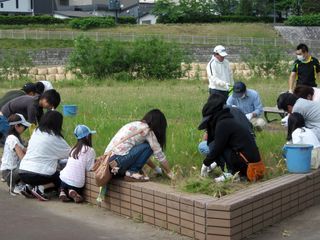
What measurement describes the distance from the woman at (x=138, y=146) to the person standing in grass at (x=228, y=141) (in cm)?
47

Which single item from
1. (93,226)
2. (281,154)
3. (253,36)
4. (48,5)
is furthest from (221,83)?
(48,5)

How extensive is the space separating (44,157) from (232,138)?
6.99ft

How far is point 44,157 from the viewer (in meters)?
6.50

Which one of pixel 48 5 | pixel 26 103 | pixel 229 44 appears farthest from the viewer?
pixel 48 5

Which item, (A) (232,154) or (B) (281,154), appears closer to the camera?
A: (A) (232,154)

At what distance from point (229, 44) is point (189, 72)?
90.8 feet

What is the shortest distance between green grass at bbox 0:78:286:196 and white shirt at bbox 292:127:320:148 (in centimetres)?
35

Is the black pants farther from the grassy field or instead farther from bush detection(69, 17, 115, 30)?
bush detection(69, 17, 115, 30)

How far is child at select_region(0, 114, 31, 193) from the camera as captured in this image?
6838 mm

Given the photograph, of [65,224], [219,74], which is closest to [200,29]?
[219,74]

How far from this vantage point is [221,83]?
9602 millimetres

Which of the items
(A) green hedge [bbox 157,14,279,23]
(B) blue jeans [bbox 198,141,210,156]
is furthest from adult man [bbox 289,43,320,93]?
(A) green hedge [bbox 157,14,279,23]

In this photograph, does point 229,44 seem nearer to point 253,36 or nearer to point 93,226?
point 253,36

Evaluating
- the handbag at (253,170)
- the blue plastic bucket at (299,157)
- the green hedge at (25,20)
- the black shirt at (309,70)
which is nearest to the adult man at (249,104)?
the black shirt at (309,70)
